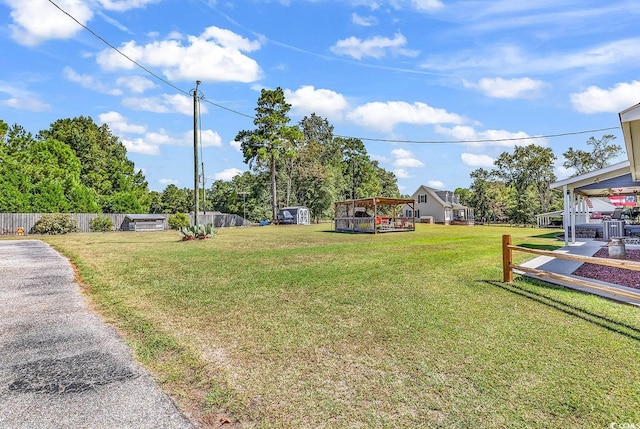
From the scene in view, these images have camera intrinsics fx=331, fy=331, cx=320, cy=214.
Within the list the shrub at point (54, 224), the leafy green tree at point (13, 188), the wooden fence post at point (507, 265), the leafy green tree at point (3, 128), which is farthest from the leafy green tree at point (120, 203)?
the wooden fence post at point (507, 265)

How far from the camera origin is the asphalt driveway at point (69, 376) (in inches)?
91.4

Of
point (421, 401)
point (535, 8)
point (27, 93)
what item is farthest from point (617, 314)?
point (27, 93)

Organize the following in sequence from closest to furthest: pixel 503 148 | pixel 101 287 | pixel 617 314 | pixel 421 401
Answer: pixel 421 401 → pixel 617 314 → pixel 101 287 → pixel 503 148

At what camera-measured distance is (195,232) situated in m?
16.5

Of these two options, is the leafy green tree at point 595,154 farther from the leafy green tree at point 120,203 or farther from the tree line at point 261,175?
the leafy green tree at point 120,203

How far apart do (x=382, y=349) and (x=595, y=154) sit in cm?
5327

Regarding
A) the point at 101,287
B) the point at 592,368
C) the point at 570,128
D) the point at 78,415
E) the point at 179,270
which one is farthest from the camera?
the point at 570,128

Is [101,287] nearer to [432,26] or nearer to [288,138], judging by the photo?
[432,26]

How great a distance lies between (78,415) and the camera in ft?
7.69

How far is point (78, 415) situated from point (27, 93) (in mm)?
18412

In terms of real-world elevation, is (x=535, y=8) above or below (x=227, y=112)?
above

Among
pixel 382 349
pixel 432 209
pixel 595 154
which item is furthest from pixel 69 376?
pixel 595 154

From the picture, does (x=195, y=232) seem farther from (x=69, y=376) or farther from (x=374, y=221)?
(x=69, y=376)

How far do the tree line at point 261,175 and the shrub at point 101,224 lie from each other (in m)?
2.89
